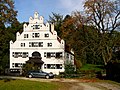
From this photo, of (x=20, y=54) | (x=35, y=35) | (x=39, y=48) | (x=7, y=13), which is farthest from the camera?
(x=20, y=54)

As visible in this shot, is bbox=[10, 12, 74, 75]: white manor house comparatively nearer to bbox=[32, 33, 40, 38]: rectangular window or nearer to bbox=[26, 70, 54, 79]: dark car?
bbox=[32, 33, 40, 38]: rectangular window

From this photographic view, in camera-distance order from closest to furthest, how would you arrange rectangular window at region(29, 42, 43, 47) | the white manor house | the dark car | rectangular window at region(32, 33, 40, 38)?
the dark car, the white manor house, rectangular window at region(29, 42, 43, 47), rectangular window at region(32, 33, 40, 38)

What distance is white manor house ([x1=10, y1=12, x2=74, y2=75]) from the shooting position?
2559 inches

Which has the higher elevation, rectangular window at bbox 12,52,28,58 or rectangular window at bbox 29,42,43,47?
rectangular window at bbox 29,42,43,47

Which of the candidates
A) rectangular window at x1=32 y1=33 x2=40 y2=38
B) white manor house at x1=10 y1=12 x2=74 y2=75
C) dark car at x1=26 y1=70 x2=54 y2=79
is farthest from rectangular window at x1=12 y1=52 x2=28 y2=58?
dark car at x1=26 y1=70 x2=54 y2=79

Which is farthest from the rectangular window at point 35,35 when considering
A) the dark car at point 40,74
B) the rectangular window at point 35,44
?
the dark car at point 40,74

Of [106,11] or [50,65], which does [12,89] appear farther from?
[50,65]

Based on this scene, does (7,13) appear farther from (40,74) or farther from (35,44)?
(35,44)

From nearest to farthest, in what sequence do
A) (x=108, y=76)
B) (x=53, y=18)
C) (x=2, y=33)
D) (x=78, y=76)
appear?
(x=2, y=33) < (x=108, y=76) < (x=78, y=76) < (x=53, y=18)

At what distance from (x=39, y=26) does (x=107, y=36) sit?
61.7 ft

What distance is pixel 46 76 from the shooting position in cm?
5059

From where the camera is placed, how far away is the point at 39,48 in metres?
65.2

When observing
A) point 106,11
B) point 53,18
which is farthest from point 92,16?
point 53,18

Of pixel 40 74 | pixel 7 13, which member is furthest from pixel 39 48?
pixel 7 13
